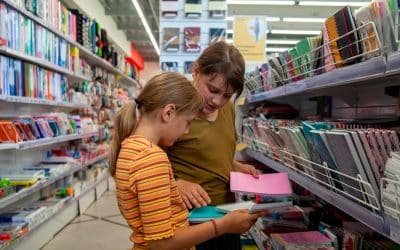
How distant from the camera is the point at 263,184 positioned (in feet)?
4.68

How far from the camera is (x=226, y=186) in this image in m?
1.60

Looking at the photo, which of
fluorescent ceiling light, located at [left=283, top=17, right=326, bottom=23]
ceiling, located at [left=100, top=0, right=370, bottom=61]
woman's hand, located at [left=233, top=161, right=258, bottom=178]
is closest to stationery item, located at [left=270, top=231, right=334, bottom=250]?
woman's hand, located at [left=233, top=161, right=258, bottom=178]

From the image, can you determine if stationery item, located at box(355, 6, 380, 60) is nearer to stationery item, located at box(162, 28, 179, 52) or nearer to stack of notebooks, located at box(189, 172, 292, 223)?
stack of notebooks, located at box(189, 172, 292, 223)

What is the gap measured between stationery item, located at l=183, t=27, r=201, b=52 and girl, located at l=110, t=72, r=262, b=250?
2728 mm

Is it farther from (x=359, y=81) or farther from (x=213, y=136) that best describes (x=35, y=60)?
(x=359, y=81)

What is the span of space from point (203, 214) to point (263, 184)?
0.98ft

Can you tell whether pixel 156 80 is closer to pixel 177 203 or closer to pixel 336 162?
pixel 177 203

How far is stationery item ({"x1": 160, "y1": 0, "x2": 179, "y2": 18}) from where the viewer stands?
3.86 m

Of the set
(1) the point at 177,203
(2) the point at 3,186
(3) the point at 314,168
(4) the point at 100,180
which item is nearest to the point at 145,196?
(1) the point at 177,203

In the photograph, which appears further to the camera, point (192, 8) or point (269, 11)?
point (269, 11)

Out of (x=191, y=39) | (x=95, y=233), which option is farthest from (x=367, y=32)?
(x=95, y=233)

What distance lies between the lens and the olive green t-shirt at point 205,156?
1.51m

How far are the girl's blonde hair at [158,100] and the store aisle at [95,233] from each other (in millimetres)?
2133

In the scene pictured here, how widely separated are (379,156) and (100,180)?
15.7ft
